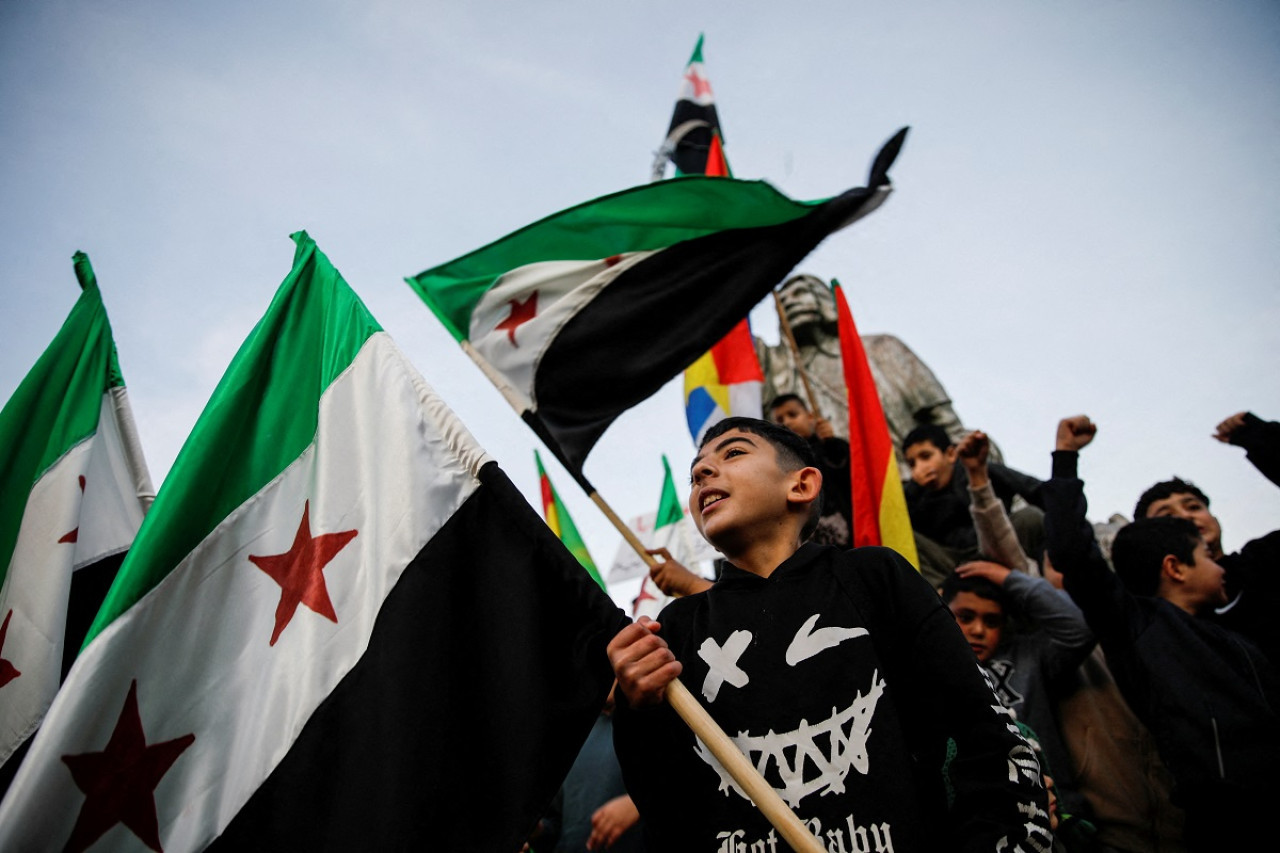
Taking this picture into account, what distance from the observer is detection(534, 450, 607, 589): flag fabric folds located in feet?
25.2

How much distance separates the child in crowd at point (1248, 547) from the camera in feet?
10.2

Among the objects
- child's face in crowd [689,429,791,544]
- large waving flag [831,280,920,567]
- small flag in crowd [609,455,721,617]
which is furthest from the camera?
small flag in crowd [609,455,721,617]

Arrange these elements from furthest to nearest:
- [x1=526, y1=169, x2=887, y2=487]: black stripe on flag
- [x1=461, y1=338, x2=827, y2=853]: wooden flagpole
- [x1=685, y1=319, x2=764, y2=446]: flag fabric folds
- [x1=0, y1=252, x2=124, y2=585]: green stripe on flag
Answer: [x1=685, y1=319, x2=764, y2=446]: flag fabric folds → [x1=526, y1=169, x2=887, y2=487]: black stripe on flag → [x1=0, y1=252, x2=124, y2=585]: green stripe on flag → [x1=461, y1=338, x2=827, y2=853]: wooden flagpole

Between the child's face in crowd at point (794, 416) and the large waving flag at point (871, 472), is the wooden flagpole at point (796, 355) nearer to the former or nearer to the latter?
the child's face in crowd at point (794, 416)

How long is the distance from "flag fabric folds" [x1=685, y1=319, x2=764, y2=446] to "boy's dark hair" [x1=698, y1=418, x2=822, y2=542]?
2419 millimetres

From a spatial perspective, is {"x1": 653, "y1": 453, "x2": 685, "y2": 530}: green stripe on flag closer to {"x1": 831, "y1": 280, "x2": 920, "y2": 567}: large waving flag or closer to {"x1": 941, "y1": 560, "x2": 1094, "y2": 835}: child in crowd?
{"x1": 831, "y1": 280, "x2": 920, "y2": 567}: large waving flag

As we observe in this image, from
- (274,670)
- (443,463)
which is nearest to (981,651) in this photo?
(443,463)

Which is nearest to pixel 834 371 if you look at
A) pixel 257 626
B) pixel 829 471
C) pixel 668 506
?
pixel 668 506

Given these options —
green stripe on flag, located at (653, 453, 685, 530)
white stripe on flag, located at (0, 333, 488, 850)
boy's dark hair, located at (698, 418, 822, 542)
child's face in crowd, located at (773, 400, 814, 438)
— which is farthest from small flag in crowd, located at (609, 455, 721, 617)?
white stripe on flag, located at (0, 333, 488, 850)

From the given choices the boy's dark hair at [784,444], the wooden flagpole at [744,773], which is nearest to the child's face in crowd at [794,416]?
the boy's dark hair at [784,444]

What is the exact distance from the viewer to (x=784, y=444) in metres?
2.48

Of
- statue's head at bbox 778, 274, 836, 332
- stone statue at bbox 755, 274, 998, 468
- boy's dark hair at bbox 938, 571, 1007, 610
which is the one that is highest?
statue's head at bbox 778, 274, 836, 332

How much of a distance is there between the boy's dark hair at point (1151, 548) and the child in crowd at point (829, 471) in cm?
138

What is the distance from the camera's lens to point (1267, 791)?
2.44 meters
